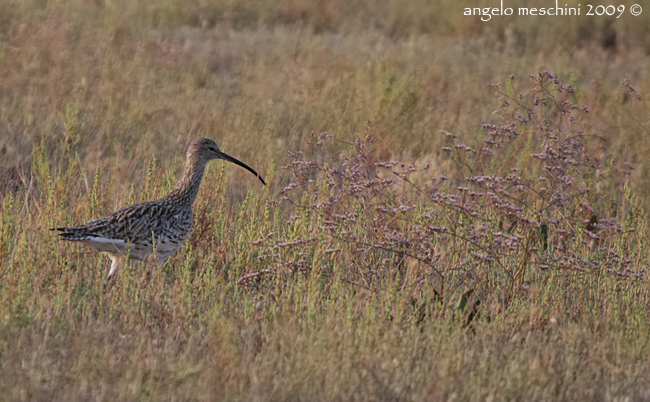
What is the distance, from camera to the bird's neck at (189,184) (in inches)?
239

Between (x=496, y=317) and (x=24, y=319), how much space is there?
2.48 metres

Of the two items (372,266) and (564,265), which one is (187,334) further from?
(564,265)

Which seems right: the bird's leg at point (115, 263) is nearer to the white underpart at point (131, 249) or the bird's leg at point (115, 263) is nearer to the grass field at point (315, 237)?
the white underpart at point (131, 249)

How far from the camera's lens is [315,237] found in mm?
5816

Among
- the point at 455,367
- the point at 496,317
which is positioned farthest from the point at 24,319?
the point at 496,317

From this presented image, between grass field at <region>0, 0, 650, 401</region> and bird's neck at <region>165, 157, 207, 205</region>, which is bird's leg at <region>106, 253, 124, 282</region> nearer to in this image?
grass field at <region>0, 0, 650, 401</region>

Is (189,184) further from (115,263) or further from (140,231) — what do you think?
(115,263)

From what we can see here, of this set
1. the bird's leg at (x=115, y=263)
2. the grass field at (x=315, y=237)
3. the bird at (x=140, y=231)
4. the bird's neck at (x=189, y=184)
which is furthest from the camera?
the bird's neck at (x=189, y=184)

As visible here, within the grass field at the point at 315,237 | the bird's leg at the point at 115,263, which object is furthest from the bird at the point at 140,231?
the grass field at the point at 315,237

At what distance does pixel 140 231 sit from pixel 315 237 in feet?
3.77

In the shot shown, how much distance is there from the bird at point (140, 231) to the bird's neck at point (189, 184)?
0.01 metres

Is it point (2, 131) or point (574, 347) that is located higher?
point (2, 131)

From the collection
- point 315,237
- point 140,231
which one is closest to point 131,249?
point 140,231

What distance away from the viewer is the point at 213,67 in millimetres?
11852
